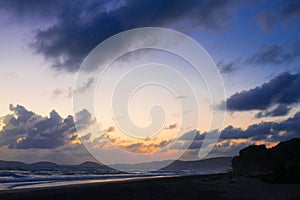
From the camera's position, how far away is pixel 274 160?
81000mm

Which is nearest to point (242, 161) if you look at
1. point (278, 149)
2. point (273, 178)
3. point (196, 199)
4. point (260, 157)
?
point (260, 157)

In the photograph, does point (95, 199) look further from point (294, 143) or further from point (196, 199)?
point (294, 143)

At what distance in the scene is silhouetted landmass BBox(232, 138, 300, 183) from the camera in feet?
123

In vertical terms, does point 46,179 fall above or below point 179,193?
above

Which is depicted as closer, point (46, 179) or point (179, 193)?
point (179, 193)

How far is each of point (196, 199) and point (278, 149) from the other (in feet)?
214

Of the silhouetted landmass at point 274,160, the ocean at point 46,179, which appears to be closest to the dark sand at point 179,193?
the silhouetted landmass at point 274,160

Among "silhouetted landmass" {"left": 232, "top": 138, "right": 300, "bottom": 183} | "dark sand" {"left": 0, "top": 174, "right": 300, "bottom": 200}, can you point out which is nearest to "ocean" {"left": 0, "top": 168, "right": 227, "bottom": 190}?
"dark sand" {"left": 0, "top": 174, "right": 300, "bottom": 200}

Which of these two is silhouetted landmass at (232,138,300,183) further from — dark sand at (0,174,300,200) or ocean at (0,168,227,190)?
ocean at (0,168,227,190)

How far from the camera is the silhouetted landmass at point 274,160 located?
37519mm

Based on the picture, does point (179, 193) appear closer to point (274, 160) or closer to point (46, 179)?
point (46, 179)

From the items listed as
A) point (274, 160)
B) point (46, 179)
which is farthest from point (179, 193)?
point (274, 160)

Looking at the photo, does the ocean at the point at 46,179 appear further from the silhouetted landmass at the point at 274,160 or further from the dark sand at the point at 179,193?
the silhouetted landmass at the point at 274,160

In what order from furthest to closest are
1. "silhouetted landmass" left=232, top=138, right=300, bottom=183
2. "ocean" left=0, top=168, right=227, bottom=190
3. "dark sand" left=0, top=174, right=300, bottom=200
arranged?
"ocean" left=0, top=168, right=227, bottom=190, "silhouetted landmass" left=232, top=138, right=300, bottom=183, "dark sand" left=0, top=174, right=300, bottom=200
